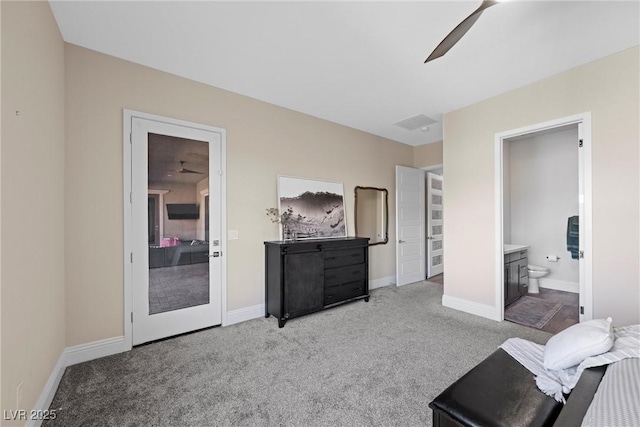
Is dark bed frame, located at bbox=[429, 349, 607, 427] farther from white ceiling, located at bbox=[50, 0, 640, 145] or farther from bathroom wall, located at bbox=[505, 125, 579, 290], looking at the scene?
bathroom wall, located at bbox=[505, 125, 579, 290]

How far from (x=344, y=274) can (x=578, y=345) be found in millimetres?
2645

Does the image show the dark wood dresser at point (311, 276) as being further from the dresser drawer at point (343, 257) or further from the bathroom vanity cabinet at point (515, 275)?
the bathroom vanity cabinet at point (515, 275)

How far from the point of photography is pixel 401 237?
5.05m

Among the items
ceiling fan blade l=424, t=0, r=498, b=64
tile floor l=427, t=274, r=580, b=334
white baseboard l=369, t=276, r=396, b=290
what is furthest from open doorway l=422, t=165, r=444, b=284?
ceiling fan blade l=424, t=0, r=498, b=64

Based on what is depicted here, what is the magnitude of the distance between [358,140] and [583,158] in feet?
9.62

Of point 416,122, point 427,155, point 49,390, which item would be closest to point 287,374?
point 49,390

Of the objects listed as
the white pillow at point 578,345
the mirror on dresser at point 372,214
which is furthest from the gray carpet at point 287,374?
the mirror on dresser at point 372,214

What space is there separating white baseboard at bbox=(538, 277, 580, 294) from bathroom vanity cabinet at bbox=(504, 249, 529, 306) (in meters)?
0.68

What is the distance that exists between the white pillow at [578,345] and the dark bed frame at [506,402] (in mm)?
88

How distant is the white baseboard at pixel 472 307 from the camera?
3407mm

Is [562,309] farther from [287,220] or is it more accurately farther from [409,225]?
[287,220]

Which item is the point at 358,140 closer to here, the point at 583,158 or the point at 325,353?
the point at 583,158

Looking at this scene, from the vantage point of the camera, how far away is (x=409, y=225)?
524 centimetres

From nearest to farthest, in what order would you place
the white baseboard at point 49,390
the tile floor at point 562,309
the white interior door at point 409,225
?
the white baseboard at point 49,390
the tile floor at point 562,309
the white interior door at point 409,225
